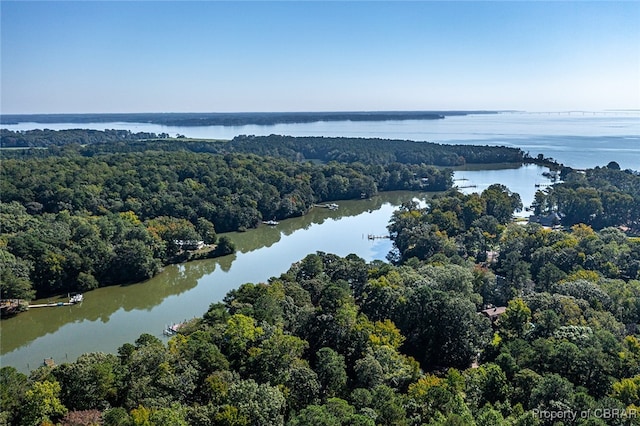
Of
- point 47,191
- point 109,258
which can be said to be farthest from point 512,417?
point 47,191

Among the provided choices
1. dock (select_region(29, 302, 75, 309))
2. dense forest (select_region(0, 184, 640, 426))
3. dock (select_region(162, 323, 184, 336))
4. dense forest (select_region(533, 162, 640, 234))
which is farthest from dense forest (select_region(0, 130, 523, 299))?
dense forest (select_region(533, 162, 640, 234))

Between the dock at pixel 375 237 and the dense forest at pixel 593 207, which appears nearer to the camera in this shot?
the dock at pixel 375 237

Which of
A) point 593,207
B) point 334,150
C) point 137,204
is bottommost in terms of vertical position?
point 593,207

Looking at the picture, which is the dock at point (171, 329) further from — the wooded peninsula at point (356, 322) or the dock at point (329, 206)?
the dock at point (329, 206)

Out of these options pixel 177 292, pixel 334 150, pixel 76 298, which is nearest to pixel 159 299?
pixel 177 292

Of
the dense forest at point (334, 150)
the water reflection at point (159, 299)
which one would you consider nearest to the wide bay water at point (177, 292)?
the water reflection at point (159, 299)

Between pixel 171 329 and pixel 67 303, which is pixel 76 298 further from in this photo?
pixel 171 329

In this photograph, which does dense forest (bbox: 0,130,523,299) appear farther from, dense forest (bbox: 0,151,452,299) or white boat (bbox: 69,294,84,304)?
white boat (bbox: 69,294,84,304)
